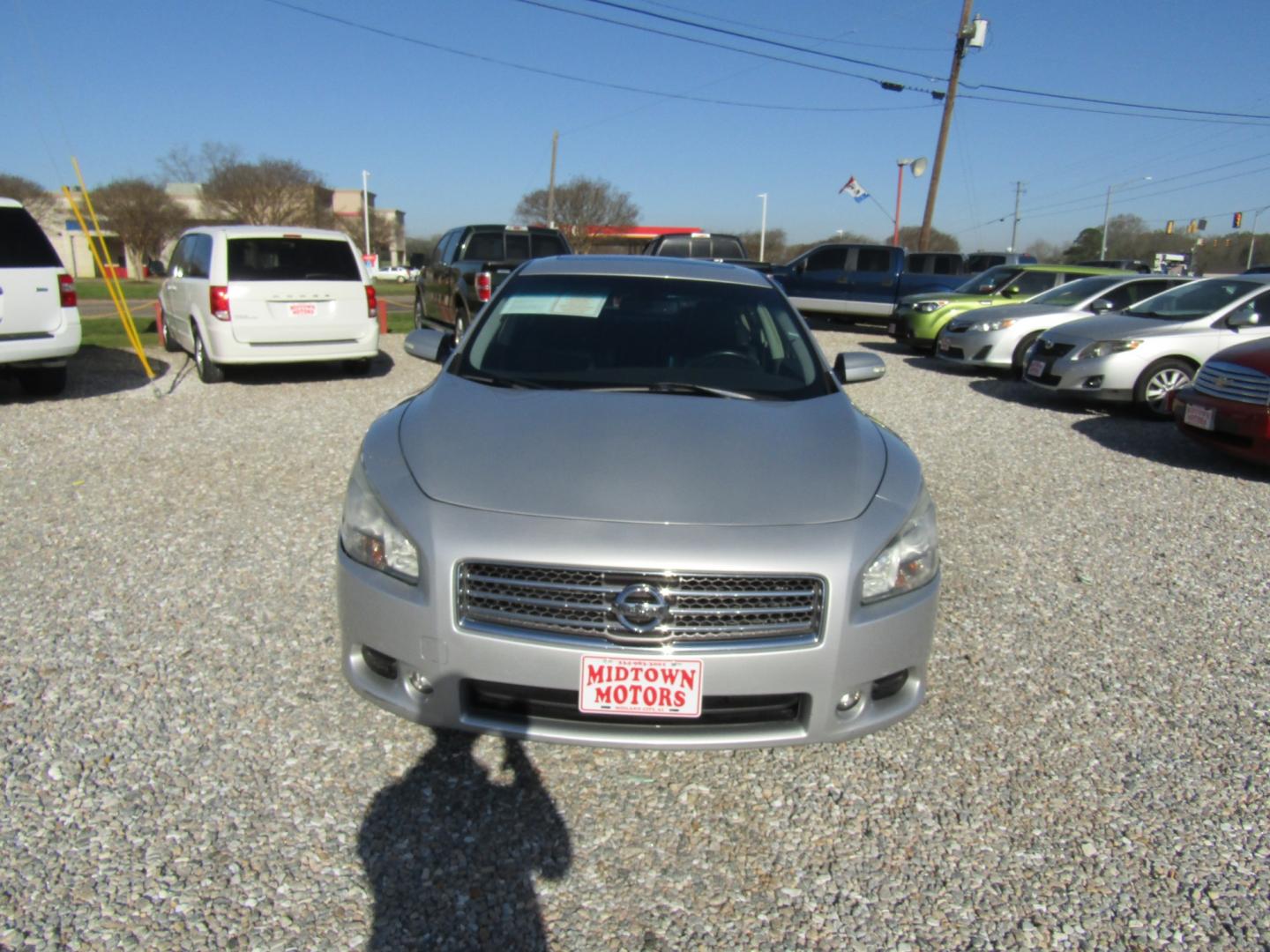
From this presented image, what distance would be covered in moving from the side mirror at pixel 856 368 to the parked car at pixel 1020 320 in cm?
858

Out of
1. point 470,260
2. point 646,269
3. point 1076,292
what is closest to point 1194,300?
point 1076,292

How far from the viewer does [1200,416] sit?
7324 mm

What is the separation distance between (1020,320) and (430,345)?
9.84m

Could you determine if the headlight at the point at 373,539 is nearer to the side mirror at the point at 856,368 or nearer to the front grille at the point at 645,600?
the front grille at the point at 645,600

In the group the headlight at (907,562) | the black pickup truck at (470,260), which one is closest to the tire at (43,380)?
the black pickup truck at (470,260)

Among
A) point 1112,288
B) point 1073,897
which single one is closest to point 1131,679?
point 1073,897

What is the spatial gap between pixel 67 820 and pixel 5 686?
103 cm

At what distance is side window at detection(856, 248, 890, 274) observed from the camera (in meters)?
18.2

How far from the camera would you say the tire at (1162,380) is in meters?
9.34

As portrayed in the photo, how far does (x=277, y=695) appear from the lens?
3.30m

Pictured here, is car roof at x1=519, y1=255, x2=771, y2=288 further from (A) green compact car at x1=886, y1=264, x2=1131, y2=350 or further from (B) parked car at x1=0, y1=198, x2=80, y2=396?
(A) green compact car at x1=886, y1=264, x2=1131, y2=350

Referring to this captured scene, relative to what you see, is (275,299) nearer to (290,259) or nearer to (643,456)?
(290,259)

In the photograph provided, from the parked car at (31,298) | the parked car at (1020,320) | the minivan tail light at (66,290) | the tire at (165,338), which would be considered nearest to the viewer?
the parked car at (31,298)

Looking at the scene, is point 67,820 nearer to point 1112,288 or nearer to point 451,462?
point 451,462
